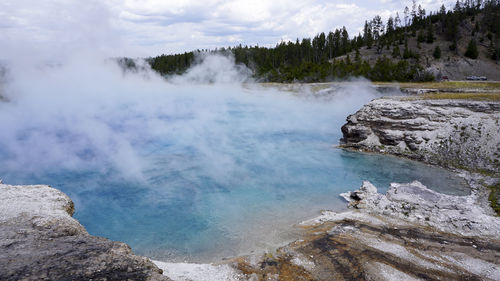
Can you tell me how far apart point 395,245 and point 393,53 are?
65165mm

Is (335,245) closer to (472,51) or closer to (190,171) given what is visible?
(190,171)

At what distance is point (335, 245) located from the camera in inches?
388

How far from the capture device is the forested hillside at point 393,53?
185ft

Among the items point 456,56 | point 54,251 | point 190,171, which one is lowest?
point 190,171

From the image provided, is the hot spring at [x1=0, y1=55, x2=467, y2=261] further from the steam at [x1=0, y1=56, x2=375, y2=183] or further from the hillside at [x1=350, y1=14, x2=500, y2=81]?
the hillside at [x1=350, y1=14, x2=500, y2=81]

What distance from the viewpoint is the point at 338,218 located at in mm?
12172

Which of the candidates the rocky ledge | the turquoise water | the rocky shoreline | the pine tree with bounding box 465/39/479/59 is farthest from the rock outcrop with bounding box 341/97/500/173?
the pine tree with bounding box 465/39/479/59

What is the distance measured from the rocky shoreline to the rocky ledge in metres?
0.03

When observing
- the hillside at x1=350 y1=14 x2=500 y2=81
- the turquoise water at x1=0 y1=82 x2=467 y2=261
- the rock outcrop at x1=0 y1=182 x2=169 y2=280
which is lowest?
the turquoise water at x1=0 y1=82 x2=467 y2=261

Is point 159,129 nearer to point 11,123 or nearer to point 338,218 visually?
point 11,123

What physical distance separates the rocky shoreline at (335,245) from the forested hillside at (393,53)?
39.7 metres

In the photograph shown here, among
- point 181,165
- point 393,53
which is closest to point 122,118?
point 181,165

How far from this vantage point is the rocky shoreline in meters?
5.97

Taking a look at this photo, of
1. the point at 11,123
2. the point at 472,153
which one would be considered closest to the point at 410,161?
the point at 472,153
